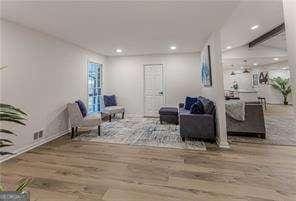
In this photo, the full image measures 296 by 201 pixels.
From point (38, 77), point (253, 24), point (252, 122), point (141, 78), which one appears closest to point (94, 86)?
point (141, 78)

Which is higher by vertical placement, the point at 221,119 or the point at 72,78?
the point at 72,78

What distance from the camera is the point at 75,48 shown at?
4.85m

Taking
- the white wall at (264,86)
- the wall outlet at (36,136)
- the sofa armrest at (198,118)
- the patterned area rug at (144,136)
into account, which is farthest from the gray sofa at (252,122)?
the white wall at (264,86)

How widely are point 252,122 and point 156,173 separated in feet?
9.12

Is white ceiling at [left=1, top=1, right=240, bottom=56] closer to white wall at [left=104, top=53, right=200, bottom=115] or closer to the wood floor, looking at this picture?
white wall at [left=104, top=53, right=200, bottom=115]

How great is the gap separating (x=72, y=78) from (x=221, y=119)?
13.1ft

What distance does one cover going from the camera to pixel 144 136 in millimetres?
4129

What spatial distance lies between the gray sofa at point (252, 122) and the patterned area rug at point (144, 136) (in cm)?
104

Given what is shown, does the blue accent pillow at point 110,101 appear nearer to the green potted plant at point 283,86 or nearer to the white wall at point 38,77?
the white wall at point 38,77

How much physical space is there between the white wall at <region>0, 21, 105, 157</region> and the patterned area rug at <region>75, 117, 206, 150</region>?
2.96 ft

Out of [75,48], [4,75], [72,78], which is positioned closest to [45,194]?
[4,75]

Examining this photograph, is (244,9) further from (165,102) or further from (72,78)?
(72,78)

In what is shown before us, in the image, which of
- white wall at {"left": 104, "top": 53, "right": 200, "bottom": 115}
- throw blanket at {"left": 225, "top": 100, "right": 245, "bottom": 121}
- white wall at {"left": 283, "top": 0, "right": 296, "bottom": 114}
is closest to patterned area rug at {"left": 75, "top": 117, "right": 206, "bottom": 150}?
throw blanket at {"left": 225, "top": 100, "right": 245, "bottom": 121}

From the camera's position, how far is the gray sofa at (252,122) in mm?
3816
